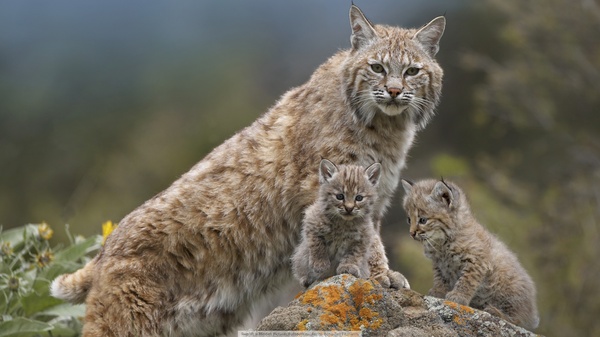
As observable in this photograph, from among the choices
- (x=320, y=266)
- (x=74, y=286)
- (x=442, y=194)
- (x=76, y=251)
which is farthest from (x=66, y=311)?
(x=442, y=194)

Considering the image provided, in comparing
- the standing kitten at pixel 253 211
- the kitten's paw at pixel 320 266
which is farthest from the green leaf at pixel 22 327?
the kitten's paw at pixel 320 266

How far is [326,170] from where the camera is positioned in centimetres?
762

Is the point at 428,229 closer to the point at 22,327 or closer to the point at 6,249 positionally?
the point at 22,327

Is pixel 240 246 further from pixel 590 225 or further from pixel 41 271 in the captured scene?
pixel 590 225

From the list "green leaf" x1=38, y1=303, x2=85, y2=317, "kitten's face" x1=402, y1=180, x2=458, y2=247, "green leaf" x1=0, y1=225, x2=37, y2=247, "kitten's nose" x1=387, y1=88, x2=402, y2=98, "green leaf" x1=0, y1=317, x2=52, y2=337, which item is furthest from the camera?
"green leaf" x1=0, y1=225, x2=37, y2=247

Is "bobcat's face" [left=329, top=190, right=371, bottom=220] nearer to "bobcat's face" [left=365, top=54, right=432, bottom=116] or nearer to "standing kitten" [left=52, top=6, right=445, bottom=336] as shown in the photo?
"standing kitten" [left=52, top=6, right=445, bottom=336]

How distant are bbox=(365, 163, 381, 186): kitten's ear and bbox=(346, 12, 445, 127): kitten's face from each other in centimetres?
57

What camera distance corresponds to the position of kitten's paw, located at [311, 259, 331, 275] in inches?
286

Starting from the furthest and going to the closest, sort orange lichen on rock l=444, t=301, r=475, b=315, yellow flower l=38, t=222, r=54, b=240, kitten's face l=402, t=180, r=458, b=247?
1. yellow flower l=38, t=222, r=54, b=240
2. kitten's face l=402, t=180, r=458, b=247
3. orange lichen on rock l=444, t=301, r=475, b=315

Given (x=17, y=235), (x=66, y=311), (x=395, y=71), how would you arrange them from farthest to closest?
(x=17, y=235)
(x=66, y=311)
(x=395, y=71)

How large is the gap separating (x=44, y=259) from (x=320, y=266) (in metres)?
3.23

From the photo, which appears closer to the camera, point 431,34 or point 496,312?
point 496,312

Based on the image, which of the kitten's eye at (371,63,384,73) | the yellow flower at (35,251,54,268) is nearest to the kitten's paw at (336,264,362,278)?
the kitten's eye at (371,63,384,73)

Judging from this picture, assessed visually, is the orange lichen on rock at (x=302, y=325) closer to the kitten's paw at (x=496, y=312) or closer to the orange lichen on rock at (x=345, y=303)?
the orange lichen on rock at (x=345, y=303)
